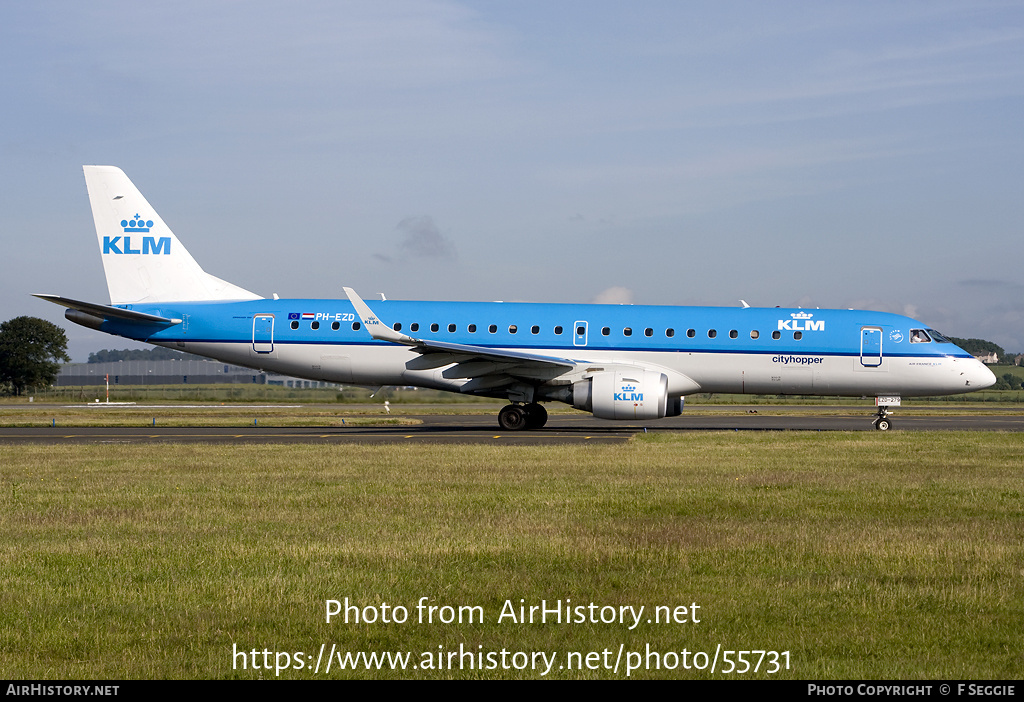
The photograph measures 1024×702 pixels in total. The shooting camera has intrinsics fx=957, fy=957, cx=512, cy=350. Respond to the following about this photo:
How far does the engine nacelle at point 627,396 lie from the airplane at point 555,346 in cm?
36

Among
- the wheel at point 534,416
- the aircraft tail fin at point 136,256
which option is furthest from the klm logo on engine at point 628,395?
the aircraft tail fin at point 136,256

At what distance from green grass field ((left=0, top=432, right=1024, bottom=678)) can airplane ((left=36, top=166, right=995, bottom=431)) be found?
40.1ft

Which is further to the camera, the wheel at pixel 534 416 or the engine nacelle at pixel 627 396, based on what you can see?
the wheel at pixel 534 416

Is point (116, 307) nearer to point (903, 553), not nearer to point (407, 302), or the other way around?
point (407, 302)

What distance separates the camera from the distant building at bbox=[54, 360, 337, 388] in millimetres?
109688

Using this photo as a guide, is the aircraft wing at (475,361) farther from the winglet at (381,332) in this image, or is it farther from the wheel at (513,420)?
the wheel at (513,420)

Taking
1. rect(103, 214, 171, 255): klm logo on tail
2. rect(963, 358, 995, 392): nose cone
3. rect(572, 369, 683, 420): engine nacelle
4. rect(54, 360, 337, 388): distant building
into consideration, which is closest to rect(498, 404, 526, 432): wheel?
rect(572, 369, 683, 420): engine nacelle

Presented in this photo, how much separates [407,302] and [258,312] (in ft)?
15.5

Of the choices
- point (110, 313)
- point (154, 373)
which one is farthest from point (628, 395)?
point (154, 373)

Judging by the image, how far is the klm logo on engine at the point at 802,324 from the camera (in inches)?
1146

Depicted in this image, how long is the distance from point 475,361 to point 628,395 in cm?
471

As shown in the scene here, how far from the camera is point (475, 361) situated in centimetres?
2831

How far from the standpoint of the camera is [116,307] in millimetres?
30375
